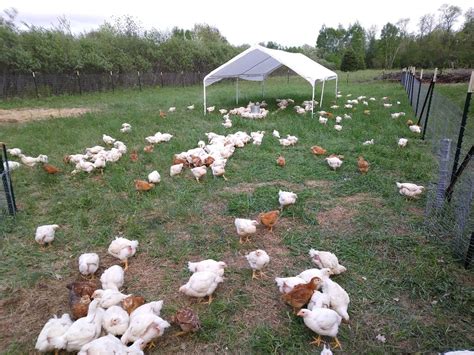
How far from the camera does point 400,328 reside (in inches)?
106

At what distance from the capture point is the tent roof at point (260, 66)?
10.8 metres

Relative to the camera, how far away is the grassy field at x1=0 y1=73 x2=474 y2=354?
2691mm

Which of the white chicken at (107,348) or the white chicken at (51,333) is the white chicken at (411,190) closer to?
the white chicken at (107,348)

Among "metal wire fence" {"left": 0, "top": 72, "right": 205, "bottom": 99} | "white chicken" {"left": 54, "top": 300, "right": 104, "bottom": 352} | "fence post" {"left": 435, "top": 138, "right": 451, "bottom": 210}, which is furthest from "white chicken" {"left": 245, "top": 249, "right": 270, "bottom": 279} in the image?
"metal wire fence" {"left": 0, "top": 72, "right": 205, "bottom": 99}

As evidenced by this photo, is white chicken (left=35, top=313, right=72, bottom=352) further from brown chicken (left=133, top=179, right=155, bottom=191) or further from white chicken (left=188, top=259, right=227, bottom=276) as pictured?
brown chicken (left=133, top=179, right=155, bottom=191)

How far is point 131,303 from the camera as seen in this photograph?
2.75 metres

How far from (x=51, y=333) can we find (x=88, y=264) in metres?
0.96

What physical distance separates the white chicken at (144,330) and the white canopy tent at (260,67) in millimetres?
9105

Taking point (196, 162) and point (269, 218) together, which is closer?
point (269, 218)

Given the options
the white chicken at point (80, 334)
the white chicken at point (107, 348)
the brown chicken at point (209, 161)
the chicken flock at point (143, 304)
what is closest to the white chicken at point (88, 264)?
the chicken flock at point (143, 304)

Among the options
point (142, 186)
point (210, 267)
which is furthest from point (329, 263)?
point (142, 186)

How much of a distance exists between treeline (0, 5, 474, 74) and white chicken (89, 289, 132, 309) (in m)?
19.7

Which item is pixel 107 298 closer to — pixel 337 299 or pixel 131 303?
pixel 131 303

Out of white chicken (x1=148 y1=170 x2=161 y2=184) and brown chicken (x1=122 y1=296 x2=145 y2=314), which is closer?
brown chicken (x1=122 y1=296 x2=145 y2=314)
